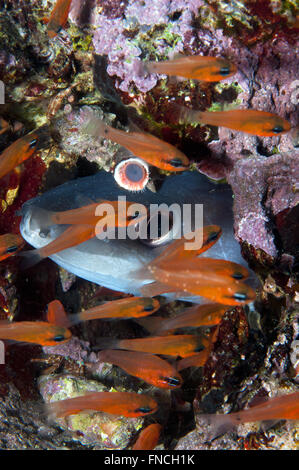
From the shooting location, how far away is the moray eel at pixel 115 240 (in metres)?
3.23

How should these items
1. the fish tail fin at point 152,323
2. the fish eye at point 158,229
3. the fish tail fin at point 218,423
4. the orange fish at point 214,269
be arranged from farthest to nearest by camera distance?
the fish tail fin at point 152,323 < the fish eye at point 158,229 < the fish tail fin at point 218,423 < the orange fish at point 214,269

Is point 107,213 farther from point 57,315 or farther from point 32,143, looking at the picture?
point 57,315

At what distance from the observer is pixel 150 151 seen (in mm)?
2777

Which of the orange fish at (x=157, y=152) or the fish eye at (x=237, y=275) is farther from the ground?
the orange fish at (x=157, y=152)

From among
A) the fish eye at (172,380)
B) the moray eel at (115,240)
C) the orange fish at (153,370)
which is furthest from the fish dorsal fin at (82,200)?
the fish eye at (172,380)

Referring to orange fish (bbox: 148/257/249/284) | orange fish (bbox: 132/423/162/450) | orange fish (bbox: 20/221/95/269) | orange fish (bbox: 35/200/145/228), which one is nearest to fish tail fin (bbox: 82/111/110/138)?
orange fish (bbox: 35/200/145/228)

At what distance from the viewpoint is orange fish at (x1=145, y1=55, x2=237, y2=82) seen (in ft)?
8.17

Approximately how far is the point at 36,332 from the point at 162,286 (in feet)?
3.65

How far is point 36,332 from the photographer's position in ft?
9.47

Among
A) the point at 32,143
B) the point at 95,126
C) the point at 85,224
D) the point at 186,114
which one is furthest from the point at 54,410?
the point at 186,114

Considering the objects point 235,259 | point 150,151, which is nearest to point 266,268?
point 235,259

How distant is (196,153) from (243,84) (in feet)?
2.54

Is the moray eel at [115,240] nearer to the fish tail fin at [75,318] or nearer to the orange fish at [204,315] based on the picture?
the fish tail fin at [75,318]
